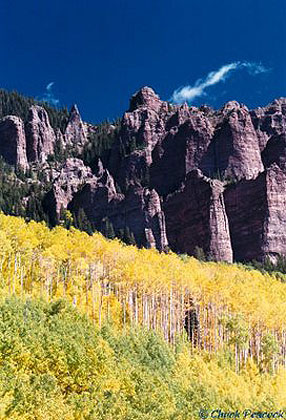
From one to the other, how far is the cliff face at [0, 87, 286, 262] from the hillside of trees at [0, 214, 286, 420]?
44140mm

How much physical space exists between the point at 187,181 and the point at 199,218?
38.4ft

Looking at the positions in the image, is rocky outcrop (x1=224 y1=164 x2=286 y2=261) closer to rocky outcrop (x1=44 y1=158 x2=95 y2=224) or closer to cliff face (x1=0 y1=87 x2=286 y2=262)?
cliff face (x1=0 y1=87 x2=286 y2=262)

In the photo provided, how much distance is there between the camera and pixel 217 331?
7275cm

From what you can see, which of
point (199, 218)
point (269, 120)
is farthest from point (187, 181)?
point (269, 120)

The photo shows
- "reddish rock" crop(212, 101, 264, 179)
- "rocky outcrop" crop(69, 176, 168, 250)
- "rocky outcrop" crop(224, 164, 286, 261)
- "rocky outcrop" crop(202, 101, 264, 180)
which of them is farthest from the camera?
"reddish rock" crop(212, 101, 264, 179)

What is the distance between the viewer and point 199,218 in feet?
446

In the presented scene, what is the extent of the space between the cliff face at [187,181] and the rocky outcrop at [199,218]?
0.80ft

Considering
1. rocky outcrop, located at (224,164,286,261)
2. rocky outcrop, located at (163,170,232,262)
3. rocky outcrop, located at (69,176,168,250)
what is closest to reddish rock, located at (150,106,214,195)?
rocky outcrop, located at (163,170,232,262)

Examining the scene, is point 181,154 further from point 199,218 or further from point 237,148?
point 199,218

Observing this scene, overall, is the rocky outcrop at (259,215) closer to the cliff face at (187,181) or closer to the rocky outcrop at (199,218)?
the cliff face at (187,181)

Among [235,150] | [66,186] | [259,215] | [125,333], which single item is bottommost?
[125,333]

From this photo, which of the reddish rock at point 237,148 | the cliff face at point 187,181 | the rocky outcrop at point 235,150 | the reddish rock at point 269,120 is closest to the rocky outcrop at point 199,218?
the cliff face at point 187,181

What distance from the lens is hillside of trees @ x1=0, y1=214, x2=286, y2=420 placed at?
3619 cm

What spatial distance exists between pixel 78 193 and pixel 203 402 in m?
116
